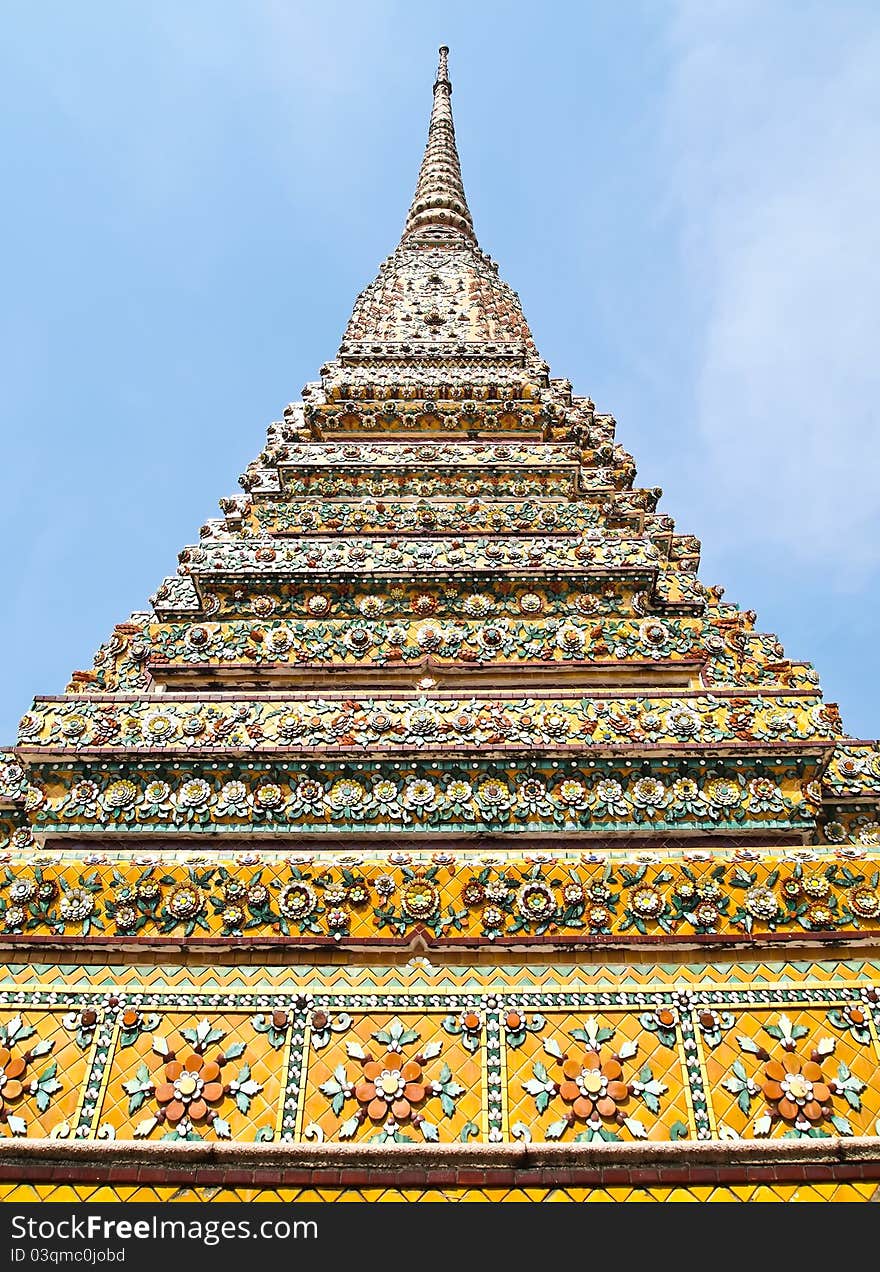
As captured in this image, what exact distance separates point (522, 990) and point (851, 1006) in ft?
4.26

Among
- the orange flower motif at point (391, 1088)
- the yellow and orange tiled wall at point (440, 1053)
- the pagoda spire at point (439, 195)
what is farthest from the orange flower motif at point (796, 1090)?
the pagoda spire at point (439, 195)

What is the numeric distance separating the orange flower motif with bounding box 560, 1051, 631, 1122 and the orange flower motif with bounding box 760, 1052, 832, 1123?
53 centimetres

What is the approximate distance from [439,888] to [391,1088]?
Answer: 930 millimetres

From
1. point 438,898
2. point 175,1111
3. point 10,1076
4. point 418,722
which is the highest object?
point 418,722

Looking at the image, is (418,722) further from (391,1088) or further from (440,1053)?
(391,1088)

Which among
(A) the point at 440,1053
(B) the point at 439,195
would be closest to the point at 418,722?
→ (A) the point at 440,1053

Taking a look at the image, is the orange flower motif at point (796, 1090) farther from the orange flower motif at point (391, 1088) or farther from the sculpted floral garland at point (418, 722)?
the sculpted floral garland at point (418, 722)

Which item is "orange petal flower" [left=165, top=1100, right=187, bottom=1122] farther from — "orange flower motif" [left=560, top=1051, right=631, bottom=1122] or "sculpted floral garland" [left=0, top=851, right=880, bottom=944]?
"orange flower motif" [left=560, top=1051, right=631, bottom=1122]

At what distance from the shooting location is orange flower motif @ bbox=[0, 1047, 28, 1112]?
12.0 feet

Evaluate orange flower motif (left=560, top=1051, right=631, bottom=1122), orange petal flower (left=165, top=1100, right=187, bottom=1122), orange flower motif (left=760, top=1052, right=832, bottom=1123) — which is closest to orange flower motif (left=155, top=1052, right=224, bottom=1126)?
orange petal flower (left=165, top=1100, right=187, bottom=1122)

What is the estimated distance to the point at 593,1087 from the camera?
11.9 feet

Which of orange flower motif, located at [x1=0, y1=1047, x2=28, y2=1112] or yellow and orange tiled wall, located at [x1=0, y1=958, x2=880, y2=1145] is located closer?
yellow and orange tiled wall, located at [x1=0, y1=958, x2=880, y2=1145]

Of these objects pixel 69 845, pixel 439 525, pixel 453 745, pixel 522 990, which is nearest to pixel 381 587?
pixel 439 525

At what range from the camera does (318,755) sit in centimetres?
491
